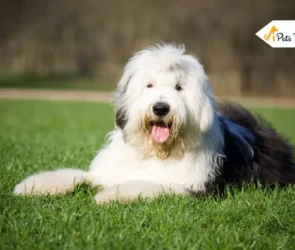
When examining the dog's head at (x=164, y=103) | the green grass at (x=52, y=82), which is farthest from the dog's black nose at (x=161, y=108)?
the green grass at (x=52, y=82)

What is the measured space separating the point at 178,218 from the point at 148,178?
908 millimetres

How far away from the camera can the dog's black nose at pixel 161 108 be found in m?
4.79

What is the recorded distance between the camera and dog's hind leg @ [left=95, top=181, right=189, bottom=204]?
15.8ft

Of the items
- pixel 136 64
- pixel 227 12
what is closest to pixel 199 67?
pixel 136 64

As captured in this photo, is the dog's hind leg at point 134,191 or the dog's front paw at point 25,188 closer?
the dog's hind leg at point 134,191

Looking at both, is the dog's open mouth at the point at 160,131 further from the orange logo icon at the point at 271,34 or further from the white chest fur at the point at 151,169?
the orange logo icon at the point at 271,34

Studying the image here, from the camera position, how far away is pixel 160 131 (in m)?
5.01

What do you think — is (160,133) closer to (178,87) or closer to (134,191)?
(178,87)

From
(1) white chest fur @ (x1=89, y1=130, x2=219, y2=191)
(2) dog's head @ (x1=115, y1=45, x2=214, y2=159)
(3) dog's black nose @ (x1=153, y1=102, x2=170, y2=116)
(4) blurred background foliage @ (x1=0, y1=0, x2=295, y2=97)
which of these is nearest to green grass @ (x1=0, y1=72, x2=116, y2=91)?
(4) blurred background foliage @ (x1=0, y1=0, x2=295, y2=97)

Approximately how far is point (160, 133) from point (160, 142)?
0.27 ft

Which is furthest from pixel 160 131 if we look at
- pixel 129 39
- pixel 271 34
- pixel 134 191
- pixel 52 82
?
pixel 52 82

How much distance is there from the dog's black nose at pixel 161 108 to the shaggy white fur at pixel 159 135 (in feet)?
0.07

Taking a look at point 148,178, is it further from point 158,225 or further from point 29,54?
point 29,54

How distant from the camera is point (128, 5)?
3969 centimetres
